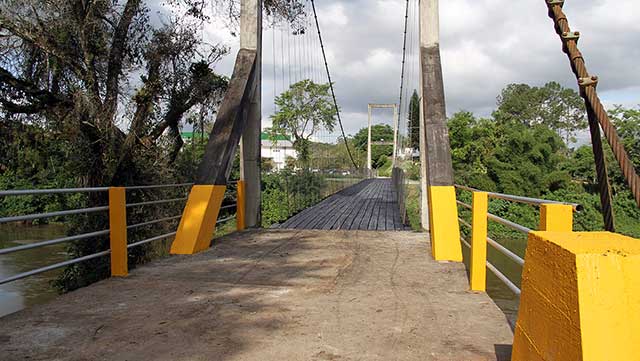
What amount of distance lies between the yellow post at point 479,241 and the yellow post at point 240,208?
3.59 meters

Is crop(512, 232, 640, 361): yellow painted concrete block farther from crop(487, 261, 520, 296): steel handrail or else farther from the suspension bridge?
crop(487, 261, 520, 296): steel handrail

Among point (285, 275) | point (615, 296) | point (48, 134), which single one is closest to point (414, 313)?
point (285, 275)

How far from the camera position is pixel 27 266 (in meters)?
13.2

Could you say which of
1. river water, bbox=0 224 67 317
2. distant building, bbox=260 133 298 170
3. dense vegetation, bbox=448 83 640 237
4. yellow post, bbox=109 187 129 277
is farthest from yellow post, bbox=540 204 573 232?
dense vegetation, bbox=448 83 640 237

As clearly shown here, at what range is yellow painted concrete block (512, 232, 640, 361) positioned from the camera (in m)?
1.18

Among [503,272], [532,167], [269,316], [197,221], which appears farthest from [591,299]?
[532,167]

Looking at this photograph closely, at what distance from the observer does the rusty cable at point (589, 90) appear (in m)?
1.21

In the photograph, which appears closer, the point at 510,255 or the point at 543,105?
the point at 510,255

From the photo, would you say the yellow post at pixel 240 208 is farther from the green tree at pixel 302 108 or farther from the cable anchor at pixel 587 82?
the green tree at pixel 302 108

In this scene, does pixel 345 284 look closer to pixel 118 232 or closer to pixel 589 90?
pixel 118 232

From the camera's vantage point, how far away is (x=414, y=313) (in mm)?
2750

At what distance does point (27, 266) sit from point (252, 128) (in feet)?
33.2

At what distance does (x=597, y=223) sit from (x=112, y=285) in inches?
722

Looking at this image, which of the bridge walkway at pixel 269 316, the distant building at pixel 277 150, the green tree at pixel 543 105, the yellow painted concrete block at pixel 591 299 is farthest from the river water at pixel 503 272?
the green tree at pixel 543 105
